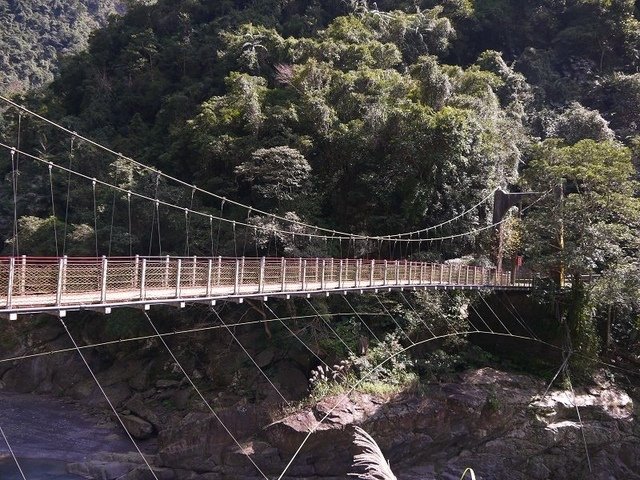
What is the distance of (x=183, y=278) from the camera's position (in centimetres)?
838

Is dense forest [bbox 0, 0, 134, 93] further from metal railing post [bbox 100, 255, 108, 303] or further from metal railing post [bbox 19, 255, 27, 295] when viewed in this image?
metal railing post [bbox 19, 255, 27, 295]

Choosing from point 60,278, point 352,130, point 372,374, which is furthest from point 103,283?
point 352,130

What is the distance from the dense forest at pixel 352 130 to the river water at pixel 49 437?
407cm

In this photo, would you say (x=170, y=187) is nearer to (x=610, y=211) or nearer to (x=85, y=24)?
(x=610, y=211)

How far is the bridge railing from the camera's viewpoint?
6.08m

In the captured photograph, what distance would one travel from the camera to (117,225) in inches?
643

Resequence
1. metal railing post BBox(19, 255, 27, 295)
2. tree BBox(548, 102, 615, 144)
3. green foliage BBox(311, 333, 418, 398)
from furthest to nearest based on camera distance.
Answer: tree BBox(548, 102, 615, 144) → green foliage BBox(311, 333, 418, 398) → metal railing post BBox(19, 255, 27, 295)

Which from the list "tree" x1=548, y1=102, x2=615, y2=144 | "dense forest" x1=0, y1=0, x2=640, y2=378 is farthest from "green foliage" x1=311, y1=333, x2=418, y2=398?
"tree" x1=548, y1=102, x2=615, y2=144

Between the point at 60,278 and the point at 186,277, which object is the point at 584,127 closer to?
the point at 186,277

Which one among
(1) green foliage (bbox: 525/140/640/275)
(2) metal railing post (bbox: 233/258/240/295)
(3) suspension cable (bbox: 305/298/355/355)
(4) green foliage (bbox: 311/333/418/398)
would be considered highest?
(1) green foliage (bbox: 525/140/640/275)

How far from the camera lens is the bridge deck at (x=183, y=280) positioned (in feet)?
19.9

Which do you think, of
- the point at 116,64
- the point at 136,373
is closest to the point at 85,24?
the point at 116,64

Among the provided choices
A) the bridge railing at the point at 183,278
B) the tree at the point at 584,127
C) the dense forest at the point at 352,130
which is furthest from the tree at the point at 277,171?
the tree at the point at 584,127

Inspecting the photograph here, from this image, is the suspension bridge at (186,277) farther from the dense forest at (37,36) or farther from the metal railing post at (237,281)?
the dense forest at (37,36)
